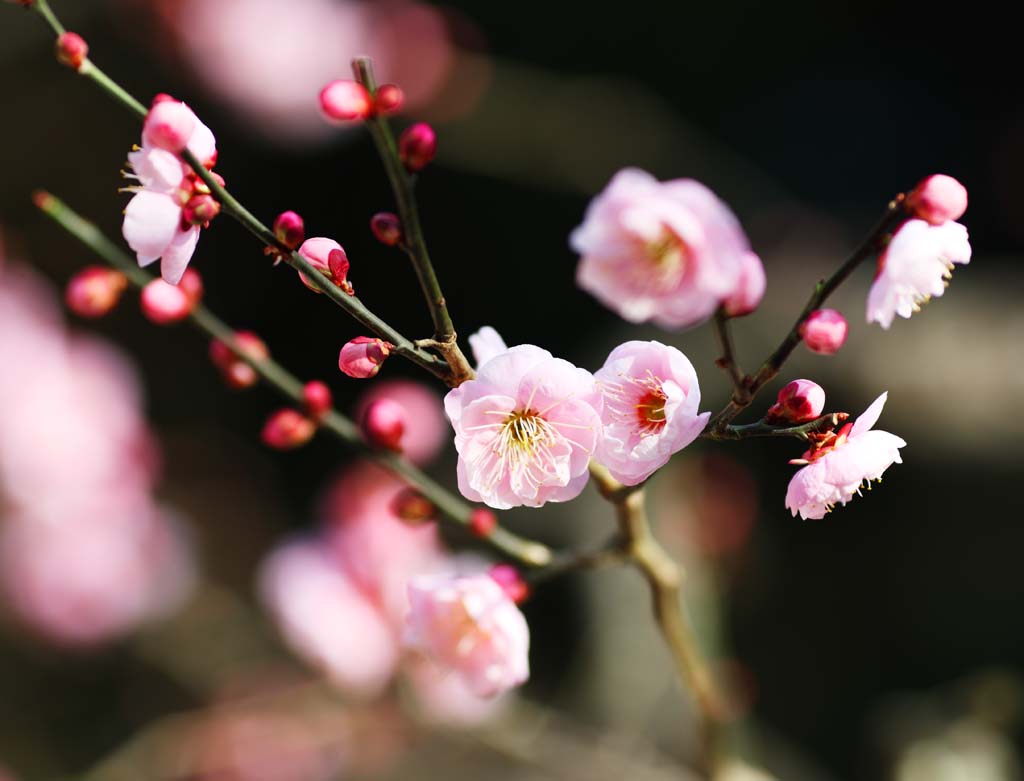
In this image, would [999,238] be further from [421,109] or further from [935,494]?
[421,109]

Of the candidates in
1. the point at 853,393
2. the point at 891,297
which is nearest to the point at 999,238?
the point at 853,393

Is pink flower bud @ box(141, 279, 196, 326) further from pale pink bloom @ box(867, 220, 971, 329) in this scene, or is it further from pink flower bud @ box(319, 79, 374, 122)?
pale pink bloom @ box(867, 220, 971, 329)

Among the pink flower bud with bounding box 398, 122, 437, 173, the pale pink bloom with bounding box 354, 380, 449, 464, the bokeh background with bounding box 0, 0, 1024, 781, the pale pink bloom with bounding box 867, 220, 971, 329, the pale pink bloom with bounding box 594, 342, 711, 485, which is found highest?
the bokeh background with bounding box 0, 0, 1024, 781

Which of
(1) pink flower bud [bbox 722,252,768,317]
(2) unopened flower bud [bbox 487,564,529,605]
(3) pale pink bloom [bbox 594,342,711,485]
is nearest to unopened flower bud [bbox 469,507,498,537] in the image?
(2) unopened flower bud [bbox 487,564,529,605]

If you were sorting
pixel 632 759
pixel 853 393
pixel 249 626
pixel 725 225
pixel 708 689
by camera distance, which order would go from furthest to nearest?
1. pixel 249 626
2. pixel 853 393
3. pixel 632 759
4. pixel 708 689
5. pixel 725 225

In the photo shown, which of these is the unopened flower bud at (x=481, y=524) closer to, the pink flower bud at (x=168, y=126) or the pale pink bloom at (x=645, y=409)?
the pale pink bloom at (x=645, y=409)
